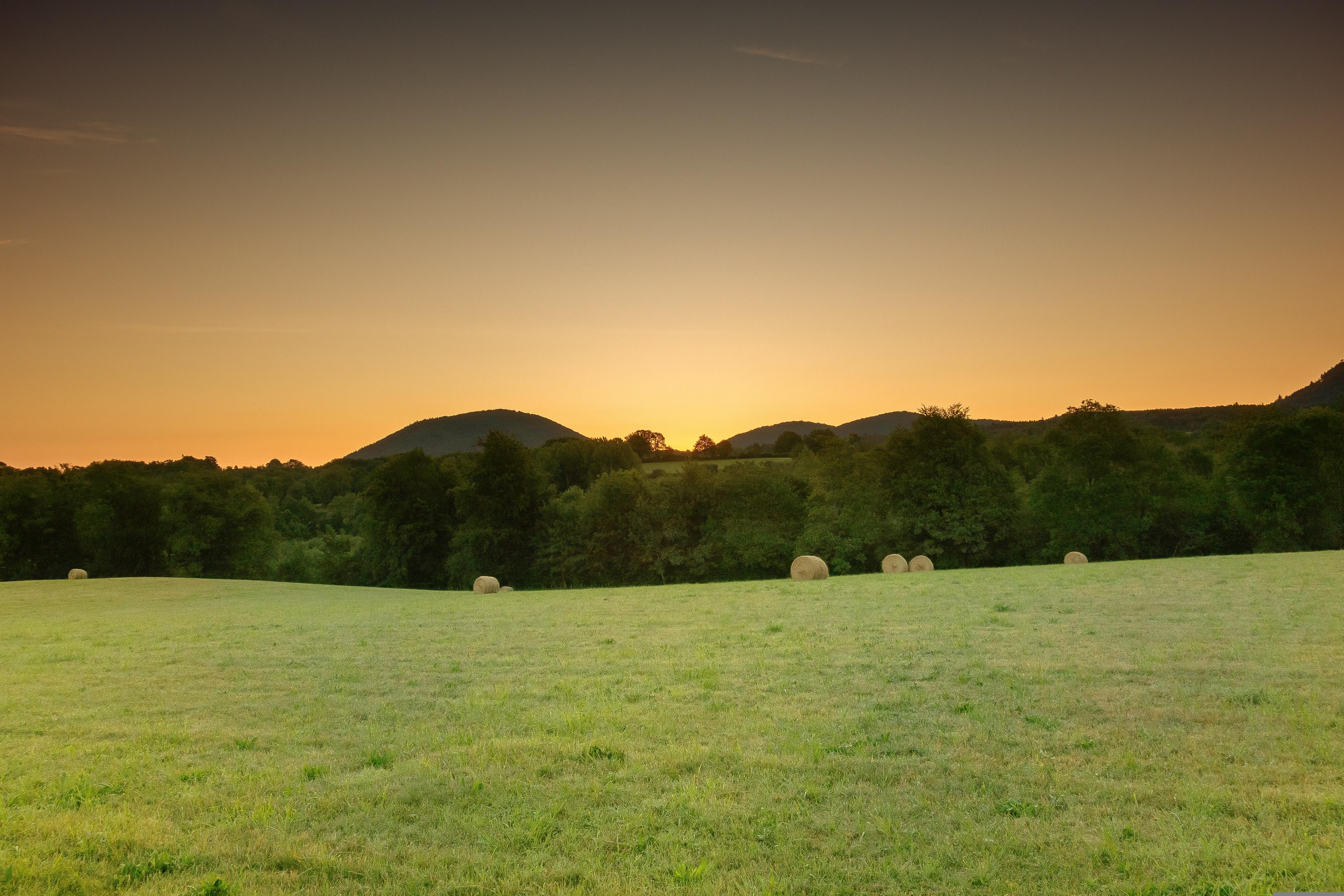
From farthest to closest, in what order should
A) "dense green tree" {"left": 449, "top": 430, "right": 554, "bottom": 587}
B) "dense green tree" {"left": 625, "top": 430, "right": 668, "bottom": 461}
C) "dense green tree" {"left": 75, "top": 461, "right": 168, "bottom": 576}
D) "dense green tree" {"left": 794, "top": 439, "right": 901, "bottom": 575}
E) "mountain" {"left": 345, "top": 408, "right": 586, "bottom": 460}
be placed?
"dense green tree" {"left": 625, "top": 430, "right": 668, "bottom": 461} < "mountain" {"left": 345, "top": 408, "right": 586, "bottom": 460} < "dense green tree" {"left": 449, "top": 430, "right": 554, "bottom": 587} < "dense green tree" {"left": 75, "top": 461, "right": 168, "bottom": 576} < "dense green tree" {"left": 794, "top": 439, "right": 901, "bottom": 575}

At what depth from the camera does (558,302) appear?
38.7m

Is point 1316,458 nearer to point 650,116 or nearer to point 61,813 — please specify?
point 650,116

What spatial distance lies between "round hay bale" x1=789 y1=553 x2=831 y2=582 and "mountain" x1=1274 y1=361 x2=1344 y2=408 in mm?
44508

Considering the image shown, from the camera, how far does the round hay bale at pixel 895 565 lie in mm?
41375

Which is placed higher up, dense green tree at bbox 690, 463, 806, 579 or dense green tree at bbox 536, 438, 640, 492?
dense green tree at bbox 536, 438, 640, 492

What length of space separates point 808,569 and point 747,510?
29.4 m

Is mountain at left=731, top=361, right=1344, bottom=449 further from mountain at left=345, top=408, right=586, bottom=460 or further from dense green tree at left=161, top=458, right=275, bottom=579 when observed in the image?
dense green tree at left=161, top=458, right=275, bottom=579

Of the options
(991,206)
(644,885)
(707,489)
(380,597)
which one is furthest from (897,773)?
(707,489)

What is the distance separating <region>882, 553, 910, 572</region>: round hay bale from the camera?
41375 mm

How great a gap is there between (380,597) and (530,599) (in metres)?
8.49

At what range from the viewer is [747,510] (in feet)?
218

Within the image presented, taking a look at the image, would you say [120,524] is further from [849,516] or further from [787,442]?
[787,442]

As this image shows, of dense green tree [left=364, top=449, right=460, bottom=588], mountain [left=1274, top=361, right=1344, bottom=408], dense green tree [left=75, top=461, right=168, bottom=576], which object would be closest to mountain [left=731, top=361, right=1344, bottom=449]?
mountain [left=1274, top=361, right=1344, bottom=408]

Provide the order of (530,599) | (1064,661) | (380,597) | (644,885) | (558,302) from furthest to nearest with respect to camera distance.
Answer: (558,302)
(380,597)
(530,599)
(1064,661)
(644,885)
